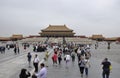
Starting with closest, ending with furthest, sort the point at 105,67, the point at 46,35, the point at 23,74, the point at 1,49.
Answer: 1. the point at 23,74
2. the point at 105,67
3. the point at 1,49
4. the point at 46,35

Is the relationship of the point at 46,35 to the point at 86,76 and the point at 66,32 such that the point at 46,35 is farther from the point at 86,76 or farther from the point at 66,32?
the point at 86,76

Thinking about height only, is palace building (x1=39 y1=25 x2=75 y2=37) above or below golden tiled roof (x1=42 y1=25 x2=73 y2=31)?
below

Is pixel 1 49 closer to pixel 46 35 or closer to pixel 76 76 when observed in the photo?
pixel 76 76

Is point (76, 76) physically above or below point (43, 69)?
below

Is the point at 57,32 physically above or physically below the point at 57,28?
below

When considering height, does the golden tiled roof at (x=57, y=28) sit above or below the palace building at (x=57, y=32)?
above

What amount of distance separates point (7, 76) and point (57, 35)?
421ft

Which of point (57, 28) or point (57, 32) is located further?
point (57, 28)

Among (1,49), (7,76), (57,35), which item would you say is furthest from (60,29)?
(7,76)

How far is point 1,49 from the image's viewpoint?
2055 inches

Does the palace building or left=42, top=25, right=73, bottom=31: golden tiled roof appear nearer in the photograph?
the palace building

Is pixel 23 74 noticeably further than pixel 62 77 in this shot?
No

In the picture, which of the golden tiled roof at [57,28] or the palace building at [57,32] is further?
the golden tiled roof at [57,28]

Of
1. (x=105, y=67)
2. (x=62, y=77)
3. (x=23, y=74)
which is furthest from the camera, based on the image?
(x=62, y=77)
